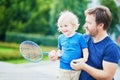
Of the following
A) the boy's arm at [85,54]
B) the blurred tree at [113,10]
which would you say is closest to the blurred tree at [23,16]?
the blurred tree at [113,10]

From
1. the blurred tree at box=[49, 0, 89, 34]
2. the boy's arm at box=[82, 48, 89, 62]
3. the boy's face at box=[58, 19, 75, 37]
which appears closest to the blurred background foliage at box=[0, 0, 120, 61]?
the blurred tree at box=[49, 0, 89, 34]

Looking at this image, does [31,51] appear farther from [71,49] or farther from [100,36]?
[100,36]

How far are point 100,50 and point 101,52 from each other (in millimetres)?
10

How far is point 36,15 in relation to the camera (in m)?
4.64

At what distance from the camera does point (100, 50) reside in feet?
5.33

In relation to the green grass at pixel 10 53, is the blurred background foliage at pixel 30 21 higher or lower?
higher

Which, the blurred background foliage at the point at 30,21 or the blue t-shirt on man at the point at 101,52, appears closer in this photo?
the blue t-shirt on man at the point at 101,52

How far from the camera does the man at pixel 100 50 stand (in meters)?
1.60

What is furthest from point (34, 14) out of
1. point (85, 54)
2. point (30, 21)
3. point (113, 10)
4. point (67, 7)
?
point (85, 54)

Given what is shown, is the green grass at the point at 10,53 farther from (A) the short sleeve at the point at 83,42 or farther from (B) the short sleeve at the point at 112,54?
(B) the short sleeve at the point at 112,54

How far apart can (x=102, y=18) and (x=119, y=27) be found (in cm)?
351

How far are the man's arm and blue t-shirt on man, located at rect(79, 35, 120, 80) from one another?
3 centimetres

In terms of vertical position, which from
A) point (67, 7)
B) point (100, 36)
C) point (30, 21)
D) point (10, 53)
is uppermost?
point (100, 36)

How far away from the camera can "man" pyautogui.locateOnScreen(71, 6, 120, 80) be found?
1601mm
